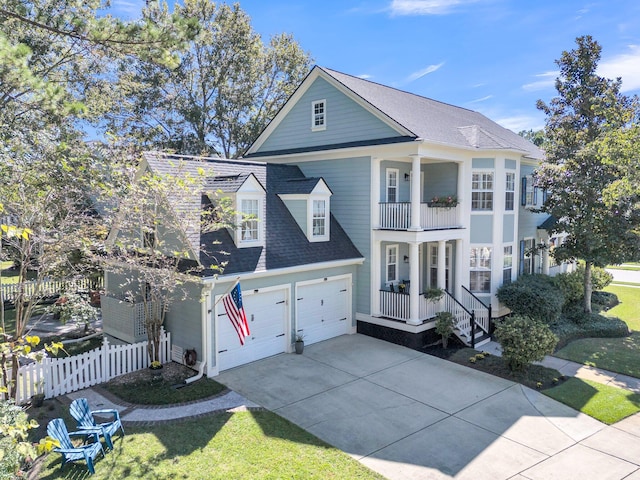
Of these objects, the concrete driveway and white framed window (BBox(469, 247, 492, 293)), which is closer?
the concrete driveway

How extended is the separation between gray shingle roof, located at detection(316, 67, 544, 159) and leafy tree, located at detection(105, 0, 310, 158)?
1464 centimetres

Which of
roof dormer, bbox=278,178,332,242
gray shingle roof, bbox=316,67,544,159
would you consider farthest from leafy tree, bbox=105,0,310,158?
roof dormer, bbox=278,178,332,242

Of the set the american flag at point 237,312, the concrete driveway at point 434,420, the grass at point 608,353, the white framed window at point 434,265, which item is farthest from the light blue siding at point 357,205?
the grass at point 608,353

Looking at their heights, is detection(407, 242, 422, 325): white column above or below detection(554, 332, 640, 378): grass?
above

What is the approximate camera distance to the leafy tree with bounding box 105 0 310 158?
29141 mm

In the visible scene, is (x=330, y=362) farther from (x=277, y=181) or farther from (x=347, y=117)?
(x=347, y=117)

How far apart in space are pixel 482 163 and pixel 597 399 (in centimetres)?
928

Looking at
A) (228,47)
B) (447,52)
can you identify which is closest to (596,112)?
(447,52)

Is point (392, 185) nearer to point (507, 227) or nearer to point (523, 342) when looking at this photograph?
point (507, 227)

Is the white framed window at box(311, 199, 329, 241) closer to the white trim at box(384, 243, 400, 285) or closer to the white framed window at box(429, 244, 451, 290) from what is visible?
the white trim at box(384, 243, 400, 285)

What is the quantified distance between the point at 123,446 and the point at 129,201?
18.3 ft

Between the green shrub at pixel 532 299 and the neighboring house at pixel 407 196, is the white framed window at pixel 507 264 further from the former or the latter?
the green shrub at pixel 532 299

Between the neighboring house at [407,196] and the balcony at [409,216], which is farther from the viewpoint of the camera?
the balcony at [409,216]

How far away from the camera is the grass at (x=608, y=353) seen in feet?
45.0
